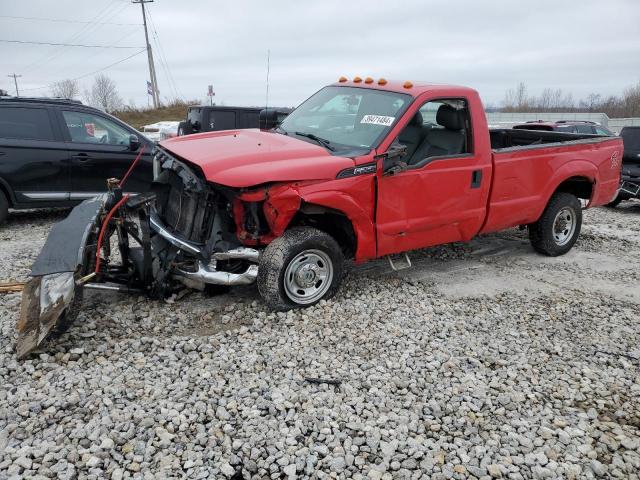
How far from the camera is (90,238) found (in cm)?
445

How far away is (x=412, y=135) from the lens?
18.7 ft

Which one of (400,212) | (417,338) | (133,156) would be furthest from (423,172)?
(133,156)

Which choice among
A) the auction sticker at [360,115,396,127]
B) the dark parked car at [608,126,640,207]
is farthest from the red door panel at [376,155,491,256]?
the dark parked car at [608,126,640,207]

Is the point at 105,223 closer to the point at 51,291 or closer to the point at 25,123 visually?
the point at 51,291

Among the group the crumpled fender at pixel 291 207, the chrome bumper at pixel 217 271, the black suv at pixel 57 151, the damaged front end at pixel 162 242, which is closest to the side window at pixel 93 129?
the black suv at pixel 57 151

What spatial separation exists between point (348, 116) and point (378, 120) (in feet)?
1.40

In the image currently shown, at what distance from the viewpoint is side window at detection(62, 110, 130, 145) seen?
807 centimetres

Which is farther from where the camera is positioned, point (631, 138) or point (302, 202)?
point (631, 138)

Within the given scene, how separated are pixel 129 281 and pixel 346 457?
272 centimetres

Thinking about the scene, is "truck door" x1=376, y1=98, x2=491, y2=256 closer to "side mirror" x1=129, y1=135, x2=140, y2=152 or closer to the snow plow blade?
the snow plow blade

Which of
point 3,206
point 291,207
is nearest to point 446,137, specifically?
point 291,207

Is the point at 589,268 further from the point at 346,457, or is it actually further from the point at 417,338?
the point at 346,457

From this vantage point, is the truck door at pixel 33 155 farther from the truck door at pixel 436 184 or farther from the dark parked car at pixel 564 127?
the dark parked car at pixel 564 127

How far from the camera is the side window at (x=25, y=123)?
304 inches
